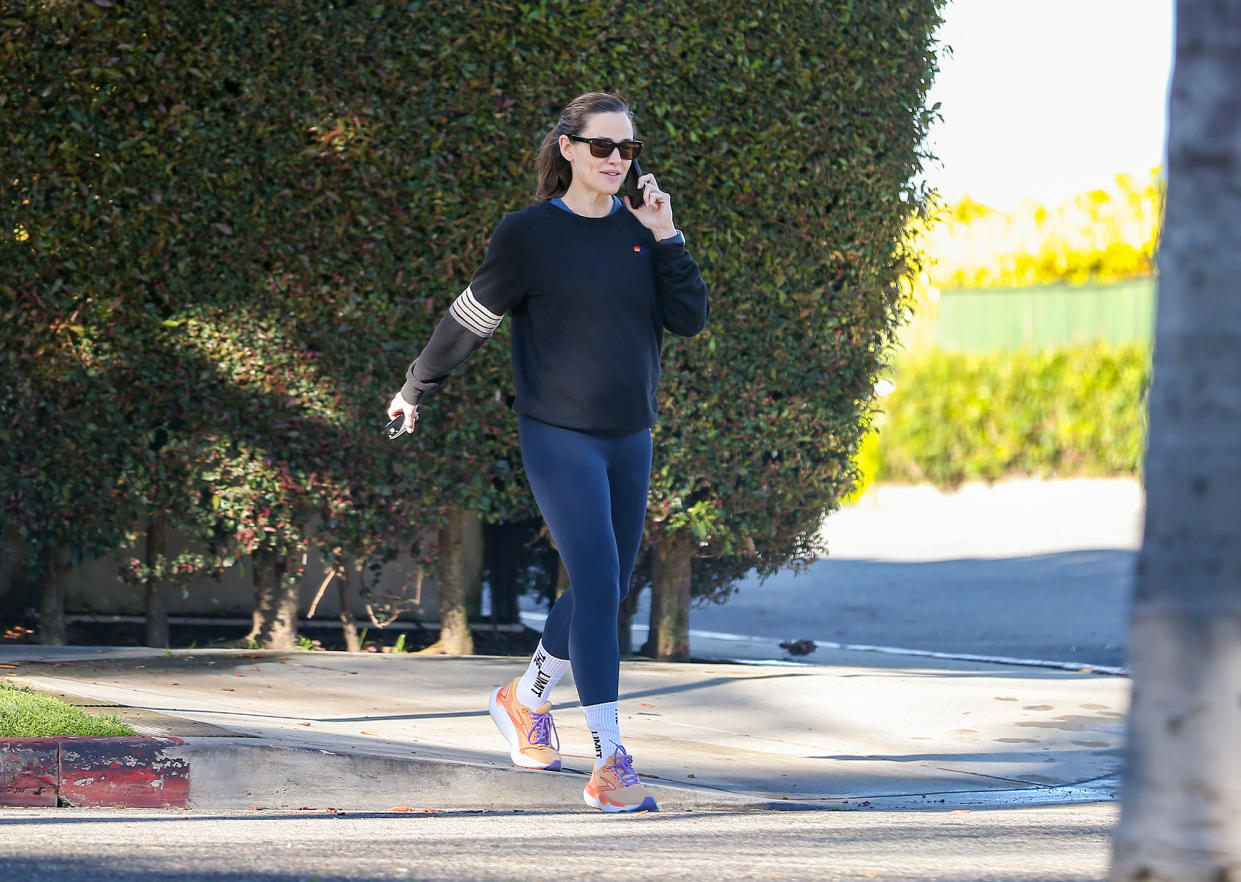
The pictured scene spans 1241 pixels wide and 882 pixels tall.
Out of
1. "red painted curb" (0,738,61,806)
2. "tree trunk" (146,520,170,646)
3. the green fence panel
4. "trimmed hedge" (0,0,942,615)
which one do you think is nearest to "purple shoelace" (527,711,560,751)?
"red painted curb" (0,738,61,806)

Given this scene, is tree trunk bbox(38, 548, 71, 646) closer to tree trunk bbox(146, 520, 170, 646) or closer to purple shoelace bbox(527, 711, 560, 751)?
Answer: tree trunk bbox(146, 520, 170, 646)

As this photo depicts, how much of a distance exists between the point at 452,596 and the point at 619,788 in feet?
10.9

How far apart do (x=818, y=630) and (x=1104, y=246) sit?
15.0 meters

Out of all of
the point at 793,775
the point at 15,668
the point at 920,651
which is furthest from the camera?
the point at 920,651

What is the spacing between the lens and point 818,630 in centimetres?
1116

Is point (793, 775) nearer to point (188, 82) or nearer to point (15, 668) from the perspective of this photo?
point (15, 668)

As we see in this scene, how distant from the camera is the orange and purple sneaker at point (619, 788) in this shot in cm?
451

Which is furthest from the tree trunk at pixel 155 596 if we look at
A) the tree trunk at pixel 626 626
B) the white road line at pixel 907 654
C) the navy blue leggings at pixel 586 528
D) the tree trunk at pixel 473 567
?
the navy blue leggings at pixel 586 528

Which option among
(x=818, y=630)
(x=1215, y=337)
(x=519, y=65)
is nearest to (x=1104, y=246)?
(x=818, y=630)

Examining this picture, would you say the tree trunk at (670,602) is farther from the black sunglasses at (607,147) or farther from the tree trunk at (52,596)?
the black sunglasses at (607,147)

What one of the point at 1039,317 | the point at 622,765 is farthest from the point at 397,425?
the point at 1039,317

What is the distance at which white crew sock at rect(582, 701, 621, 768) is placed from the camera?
4516 millimetres

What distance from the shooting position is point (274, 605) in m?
7.58

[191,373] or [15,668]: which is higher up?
[191,373]
